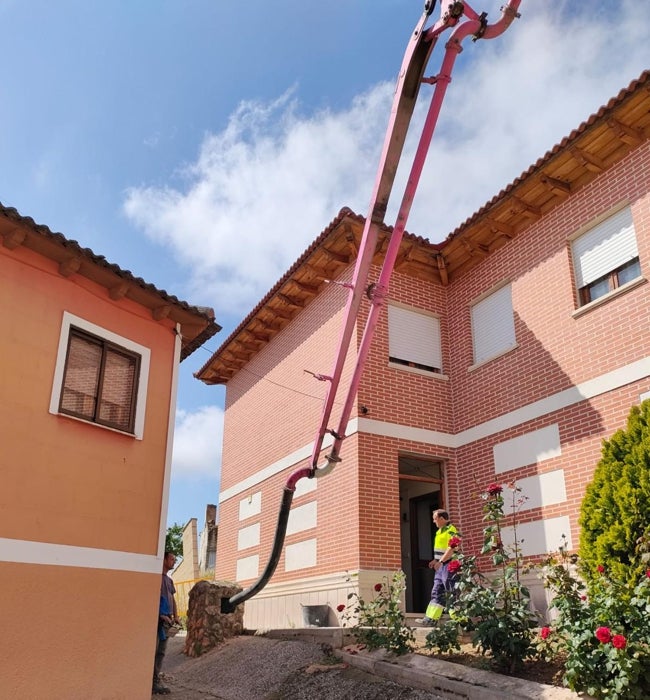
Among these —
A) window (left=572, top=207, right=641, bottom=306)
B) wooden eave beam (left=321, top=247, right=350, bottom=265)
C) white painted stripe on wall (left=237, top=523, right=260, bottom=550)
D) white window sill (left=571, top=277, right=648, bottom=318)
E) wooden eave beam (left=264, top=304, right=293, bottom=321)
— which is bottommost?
white painted stripe on wall (left=237, top=523, right=260, bottom=550)

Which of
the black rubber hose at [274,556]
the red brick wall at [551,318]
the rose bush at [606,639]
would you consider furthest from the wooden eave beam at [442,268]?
the rose bush at [606,639]

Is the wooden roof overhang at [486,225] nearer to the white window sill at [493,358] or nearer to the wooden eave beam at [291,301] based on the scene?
the wooden eave beam at [291,301]

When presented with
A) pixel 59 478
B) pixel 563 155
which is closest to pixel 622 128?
pixel 563 155

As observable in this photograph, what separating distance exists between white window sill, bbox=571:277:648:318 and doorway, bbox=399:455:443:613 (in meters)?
4.01

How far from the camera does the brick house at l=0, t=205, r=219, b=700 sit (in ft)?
24.6

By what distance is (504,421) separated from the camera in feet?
38.6

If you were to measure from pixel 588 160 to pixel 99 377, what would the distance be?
309 inches

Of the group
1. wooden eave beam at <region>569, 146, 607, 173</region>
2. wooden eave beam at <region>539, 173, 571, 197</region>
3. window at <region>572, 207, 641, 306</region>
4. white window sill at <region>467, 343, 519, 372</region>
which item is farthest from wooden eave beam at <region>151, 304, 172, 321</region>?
wooden eave beam at <region>569, 146, 607, 173</region>

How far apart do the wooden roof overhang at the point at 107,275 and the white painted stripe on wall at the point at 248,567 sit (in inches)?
227

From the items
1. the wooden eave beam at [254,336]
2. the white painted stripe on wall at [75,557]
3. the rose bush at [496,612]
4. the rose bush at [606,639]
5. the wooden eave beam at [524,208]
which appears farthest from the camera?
the wooden eave beam at [254,336]

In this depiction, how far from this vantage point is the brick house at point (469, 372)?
10352 millimetres

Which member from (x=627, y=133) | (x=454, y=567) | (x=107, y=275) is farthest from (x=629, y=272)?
(x=107, y=275)

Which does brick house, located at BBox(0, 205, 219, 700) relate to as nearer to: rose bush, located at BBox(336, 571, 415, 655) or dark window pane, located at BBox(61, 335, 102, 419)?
dark window pane, located at BBox(61, 335, 102, 419)

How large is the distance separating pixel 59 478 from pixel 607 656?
587cm
